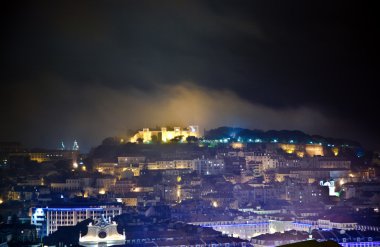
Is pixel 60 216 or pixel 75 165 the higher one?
pixel 75 165

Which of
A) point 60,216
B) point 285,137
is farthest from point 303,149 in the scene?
point 60,216

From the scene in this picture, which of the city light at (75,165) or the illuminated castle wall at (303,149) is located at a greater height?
the illuminated castle wall at (303,149)

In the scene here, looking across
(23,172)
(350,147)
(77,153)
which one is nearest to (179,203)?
(23,172)

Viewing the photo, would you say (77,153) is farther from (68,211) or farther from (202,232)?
(202,232)

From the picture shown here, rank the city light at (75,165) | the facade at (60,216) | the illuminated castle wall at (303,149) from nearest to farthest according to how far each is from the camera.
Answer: the facade at (60,216) < the city light at (75,165) < the illuminated castle wall at (303,149)

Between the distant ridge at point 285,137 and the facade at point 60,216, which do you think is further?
the distant ridge at point 285,137

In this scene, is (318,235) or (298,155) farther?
(298,155)

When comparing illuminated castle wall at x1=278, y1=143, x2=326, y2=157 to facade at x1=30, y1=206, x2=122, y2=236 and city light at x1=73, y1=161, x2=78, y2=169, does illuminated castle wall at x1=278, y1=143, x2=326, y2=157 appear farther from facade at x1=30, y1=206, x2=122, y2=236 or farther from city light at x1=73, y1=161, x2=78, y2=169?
facade at x1=30, y1=206, x2=122, y2=236

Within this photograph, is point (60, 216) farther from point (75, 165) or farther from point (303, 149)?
point (303, 149)

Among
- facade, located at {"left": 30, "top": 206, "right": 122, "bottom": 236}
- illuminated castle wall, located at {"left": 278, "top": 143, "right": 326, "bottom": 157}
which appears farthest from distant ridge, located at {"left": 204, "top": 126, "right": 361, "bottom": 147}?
facade, located at {"left": 30, "top": 206, "right": 122, "bottom": 236}

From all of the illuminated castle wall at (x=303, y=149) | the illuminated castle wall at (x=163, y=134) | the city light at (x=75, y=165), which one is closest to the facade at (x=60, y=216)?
the city light at (x=75, y=165)

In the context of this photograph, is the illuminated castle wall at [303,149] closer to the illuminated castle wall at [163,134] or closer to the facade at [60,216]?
the illuminated castle wall at [163,134]
